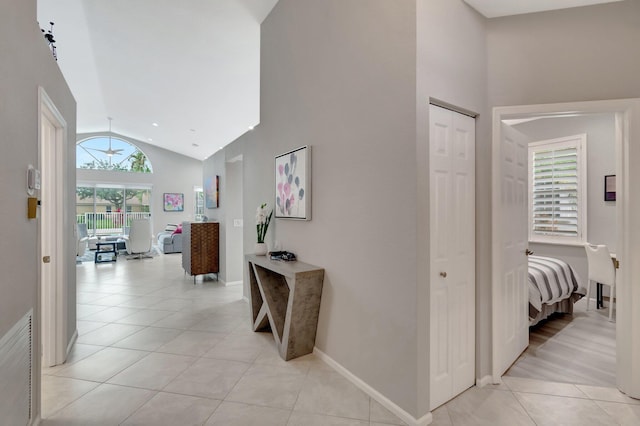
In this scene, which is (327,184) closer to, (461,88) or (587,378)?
(461,88)

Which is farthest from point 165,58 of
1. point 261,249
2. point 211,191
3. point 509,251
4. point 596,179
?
point 596,179

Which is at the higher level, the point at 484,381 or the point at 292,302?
the point at 292,302

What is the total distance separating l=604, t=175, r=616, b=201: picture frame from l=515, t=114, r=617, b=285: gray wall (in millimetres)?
45

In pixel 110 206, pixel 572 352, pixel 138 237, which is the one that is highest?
pixel 110 206

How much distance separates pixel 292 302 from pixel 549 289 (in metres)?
2.86

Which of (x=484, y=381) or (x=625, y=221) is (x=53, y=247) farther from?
(x=625, y=221)

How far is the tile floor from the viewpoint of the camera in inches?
71.8

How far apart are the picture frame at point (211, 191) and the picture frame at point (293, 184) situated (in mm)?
2618

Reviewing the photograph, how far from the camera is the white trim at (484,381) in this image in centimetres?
216

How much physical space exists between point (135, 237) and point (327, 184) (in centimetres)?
733

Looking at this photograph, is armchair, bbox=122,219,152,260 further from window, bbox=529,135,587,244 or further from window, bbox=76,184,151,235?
window, bbox=529,135,587,244

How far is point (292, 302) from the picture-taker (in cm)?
246

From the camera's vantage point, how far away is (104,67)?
17.4ft

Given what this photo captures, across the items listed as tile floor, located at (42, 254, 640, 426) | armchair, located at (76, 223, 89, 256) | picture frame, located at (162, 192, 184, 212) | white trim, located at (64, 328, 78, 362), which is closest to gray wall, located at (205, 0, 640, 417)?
tile floor, located at (42, 254, 640, 426)
